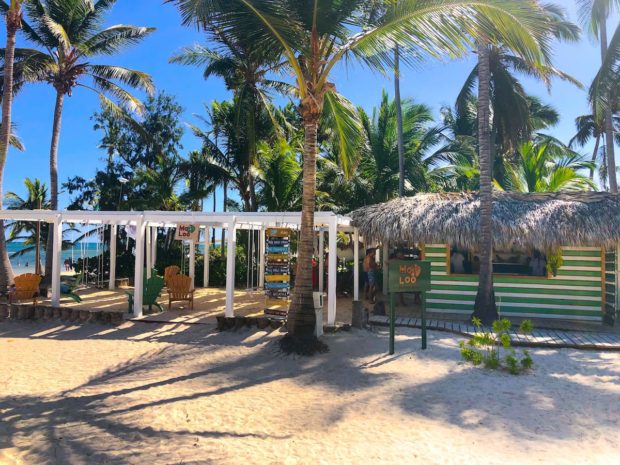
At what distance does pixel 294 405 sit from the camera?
5156 millimetres

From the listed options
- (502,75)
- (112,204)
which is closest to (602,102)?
(502,75)

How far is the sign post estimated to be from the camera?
23.9 ft

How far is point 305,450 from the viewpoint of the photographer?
397 centimetres

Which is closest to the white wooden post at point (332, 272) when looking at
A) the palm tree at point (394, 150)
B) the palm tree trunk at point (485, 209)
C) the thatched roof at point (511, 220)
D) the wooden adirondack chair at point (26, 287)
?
the thatched roof at point (511, 220)

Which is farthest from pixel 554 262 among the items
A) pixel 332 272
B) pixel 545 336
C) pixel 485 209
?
pixel 332 272

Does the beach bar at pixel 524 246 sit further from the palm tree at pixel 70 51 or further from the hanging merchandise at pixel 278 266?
the palm tree at pixel 70 51

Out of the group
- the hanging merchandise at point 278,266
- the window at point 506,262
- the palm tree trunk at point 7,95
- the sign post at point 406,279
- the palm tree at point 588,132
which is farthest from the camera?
the palm tree at point 588,132

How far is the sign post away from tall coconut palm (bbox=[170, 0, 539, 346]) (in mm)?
1352

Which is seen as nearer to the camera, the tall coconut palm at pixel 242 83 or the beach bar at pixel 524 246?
the beach bar at pixel 524 246

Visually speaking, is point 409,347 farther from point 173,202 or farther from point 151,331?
point 173,202

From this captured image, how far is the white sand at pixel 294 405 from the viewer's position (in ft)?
12.9

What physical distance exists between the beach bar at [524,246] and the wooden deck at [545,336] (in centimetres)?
152

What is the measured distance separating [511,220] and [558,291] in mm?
2212

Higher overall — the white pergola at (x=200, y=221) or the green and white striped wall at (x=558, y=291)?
the white pergola at (x=200, y=221)
